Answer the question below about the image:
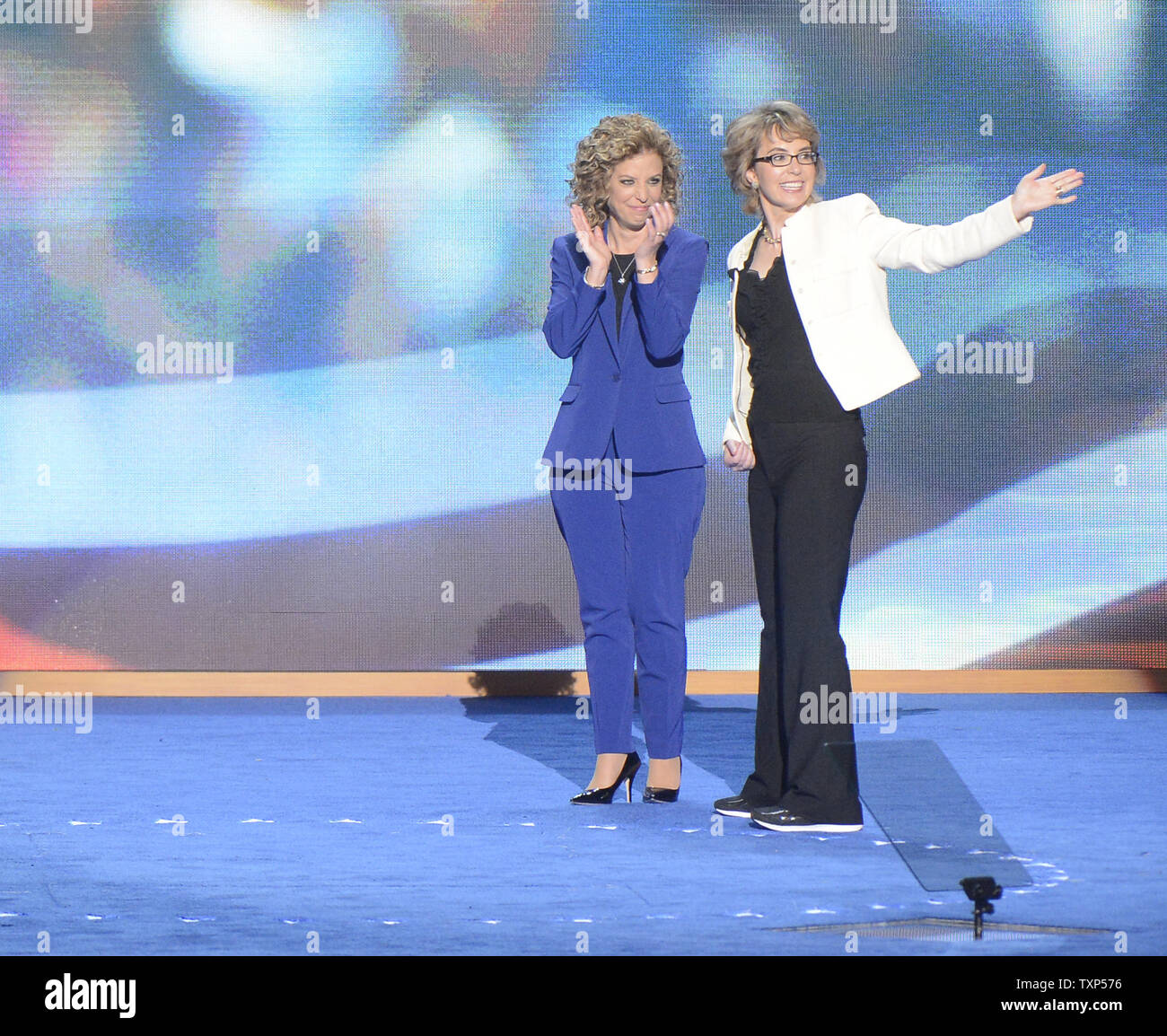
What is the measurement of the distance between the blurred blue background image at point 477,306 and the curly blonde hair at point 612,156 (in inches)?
76.0

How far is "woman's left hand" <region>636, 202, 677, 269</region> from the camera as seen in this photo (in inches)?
128

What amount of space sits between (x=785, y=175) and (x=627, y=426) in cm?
57

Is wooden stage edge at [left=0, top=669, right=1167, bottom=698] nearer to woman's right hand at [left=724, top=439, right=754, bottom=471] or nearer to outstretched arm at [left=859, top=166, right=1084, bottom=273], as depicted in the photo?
woman's right hand at [left=724, top=439, right=754, bottom=471]

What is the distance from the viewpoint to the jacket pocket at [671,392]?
3381 millimetres

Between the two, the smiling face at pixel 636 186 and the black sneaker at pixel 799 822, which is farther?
the smiling face at pixel 636 186

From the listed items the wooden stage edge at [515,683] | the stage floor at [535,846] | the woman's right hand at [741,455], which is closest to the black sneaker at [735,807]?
the stage floor at [535,846]

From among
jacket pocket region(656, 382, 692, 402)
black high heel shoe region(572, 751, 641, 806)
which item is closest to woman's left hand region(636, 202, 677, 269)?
jacket pocket region(656, 382, 692, 402)

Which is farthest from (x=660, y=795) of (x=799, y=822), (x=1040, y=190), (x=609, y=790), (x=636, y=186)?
(x=1040, y=190)

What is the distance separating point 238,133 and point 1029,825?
3353 millimetres

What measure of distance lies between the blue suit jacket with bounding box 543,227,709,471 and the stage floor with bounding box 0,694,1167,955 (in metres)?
0.72

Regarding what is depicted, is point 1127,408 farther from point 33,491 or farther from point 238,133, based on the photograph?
point 33,491

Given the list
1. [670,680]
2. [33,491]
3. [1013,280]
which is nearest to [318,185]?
[33,491]

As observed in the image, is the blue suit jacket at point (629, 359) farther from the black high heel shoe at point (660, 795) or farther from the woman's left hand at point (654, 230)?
the black high heel shoe at point (660, 795)

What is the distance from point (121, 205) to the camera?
17.6ft
